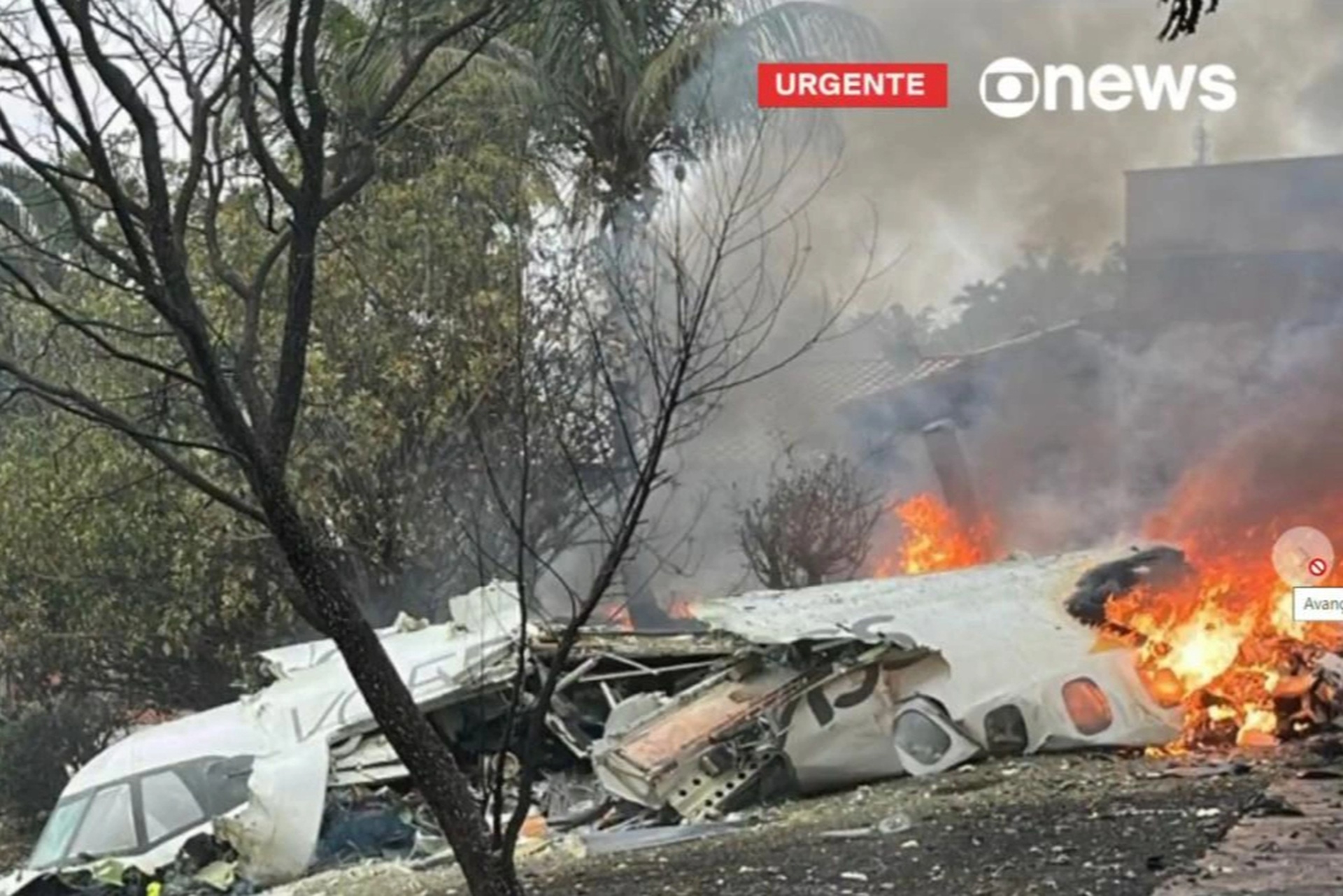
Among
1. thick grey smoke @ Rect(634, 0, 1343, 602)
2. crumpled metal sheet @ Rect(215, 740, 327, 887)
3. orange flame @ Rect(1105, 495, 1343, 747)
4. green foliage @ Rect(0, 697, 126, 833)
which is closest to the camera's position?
crumpled metal sheet @ Rect(215, 740, 327, 887)

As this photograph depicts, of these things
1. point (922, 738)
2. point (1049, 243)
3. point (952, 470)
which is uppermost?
point (1049, 243)

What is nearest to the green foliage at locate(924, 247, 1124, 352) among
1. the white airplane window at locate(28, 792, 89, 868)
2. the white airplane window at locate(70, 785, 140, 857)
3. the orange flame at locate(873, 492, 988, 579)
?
the orange flame at locate(873, 492, 988, 579)

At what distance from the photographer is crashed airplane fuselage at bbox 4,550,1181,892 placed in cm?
1080

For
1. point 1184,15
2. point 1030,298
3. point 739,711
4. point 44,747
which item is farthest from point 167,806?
point 1184,15

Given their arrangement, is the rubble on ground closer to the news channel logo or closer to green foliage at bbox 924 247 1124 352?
green foliage at bbox 924 247 1124 352

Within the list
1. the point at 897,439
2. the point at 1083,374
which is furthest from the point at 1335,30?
the point at 897,439

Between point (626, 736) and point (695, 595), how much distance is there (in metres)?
5.55

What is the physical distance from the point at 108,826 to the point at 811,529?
7.36m

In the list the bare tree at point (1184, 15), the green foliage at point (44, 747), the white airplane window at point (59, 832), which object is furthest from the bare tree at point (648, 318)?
the bare tree at point (1184, 15)

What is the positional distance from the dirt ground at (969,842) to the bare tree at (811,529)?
5565 millimetres

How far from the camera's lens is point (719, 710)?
11.2 metres

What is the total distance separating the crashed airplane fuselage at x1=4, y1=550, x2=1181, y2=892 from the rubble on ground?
0.02 m

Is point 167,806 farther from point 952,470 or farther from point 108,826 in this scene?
point 952,470

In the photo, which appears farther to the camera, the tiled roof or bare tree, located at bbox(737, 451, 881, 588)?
the tiled roof
